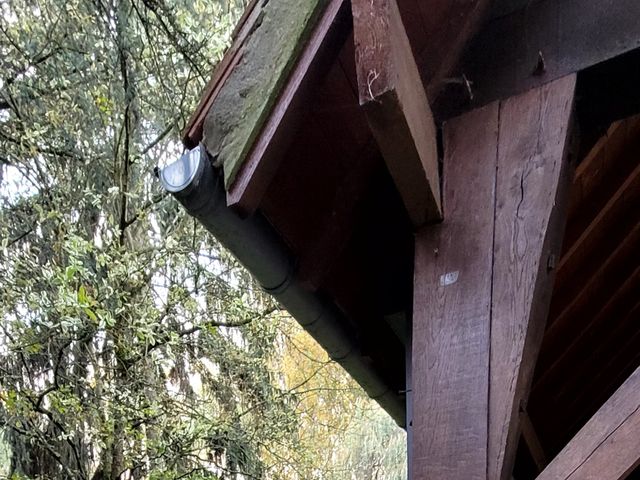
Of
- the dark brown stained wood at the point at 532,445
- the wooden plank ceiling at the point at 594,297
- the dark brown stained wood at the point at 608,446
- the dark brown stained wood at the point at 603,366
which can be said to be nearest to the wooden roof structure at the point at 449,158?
the dark brown stained wood at the point at 608,446

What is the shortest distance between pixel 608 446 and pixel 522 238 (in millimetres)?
385

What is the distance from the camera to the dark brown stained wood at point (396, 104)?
1.08m

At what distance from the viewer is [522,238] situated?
119 centimetres

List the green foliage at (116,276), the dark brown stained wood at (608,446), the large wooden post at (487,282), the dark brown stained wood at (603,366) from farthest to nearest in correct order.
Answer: the green foliage at (116,276) → the dark brown stained wood at (603,366) → the large wooden post at (487,282) → the dark brown stained wood at (608,446)

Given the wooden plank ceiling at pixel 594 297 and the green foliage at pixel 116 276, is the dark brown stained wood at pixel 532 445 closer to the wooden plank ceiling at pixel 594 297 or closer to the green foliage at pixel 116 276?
the wooden plank ceiling at pixel 594 297

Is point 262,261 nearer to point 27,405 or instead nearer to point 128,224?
point 27,405

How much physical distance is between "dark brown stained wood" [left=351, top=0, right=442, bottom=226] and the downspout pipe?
14.0 inches

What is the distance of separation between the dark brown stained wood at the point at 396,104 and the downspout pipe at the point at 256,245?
36 cm

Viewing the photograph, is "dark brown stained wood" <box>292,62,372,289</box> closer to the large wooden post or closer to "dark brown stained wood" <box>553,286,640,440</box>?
the large wooden post

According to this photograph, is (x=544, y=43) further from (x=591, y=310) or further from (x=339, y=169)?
(x=591, y=310)

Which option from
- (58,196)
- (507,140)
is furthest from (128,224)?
(507,140)

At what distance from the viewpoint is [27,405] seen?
3.83m

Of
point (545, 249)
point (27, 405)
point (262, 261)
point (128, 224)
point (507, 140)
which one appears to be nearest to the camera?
point (545, 249)

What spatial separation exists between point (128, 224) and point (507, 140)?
392cm
